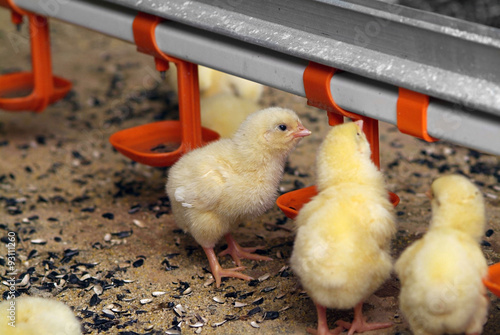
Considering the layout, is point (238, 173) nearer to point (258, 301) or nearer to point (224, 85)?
point (258, 301)

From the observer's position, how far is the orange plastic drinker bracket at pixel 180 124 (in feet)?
12.1

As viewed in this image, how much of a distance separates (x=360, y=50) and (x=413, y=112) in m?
0.35

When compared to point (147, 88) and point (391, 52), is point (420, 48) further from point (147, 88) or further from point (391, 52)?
point (147, 88)

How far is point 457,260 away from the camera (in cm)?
239

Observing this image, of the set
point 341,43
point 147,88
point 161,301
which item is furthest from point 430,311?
point 147,88

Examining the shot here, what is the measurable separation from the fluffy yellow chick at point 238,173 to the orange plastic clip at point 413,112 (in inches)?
23.4

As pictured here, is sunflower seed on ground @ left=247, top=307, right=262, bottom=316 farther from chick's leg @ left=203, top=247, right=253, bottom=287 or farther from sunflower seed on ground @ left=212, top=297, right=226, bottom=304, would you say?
chick's leg @ left=203, top=247, right=253, bottom=287

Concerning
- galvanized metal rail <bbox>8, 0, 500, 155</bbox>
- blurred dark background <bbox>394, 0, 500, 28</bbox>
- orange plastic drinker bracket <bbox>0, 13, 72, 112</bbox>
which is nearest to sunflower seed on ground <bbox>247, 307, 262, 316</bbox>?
galvanized metal rail <bbox>8, 0, 500, 155</bbox>

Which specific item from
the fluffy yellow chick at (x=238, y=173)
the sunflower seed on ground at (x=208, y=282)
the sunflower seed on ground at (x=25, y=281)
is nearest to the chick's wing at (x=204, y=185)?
the fluffy yellow chick at (x=238, y=173)

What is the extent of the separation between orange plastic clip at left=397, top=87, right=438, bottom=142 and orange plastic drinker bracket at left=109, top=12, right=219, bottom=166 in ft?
4.67

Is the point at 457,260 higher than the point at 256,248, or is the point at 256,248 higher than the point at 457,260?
the point at 457,260

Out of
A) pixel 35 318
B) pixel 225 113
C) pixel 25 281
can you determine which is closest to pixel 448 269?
pixel 35 318

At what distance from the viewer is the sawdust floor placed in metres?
3.15

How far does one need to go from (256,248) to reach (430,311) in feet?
4.64
